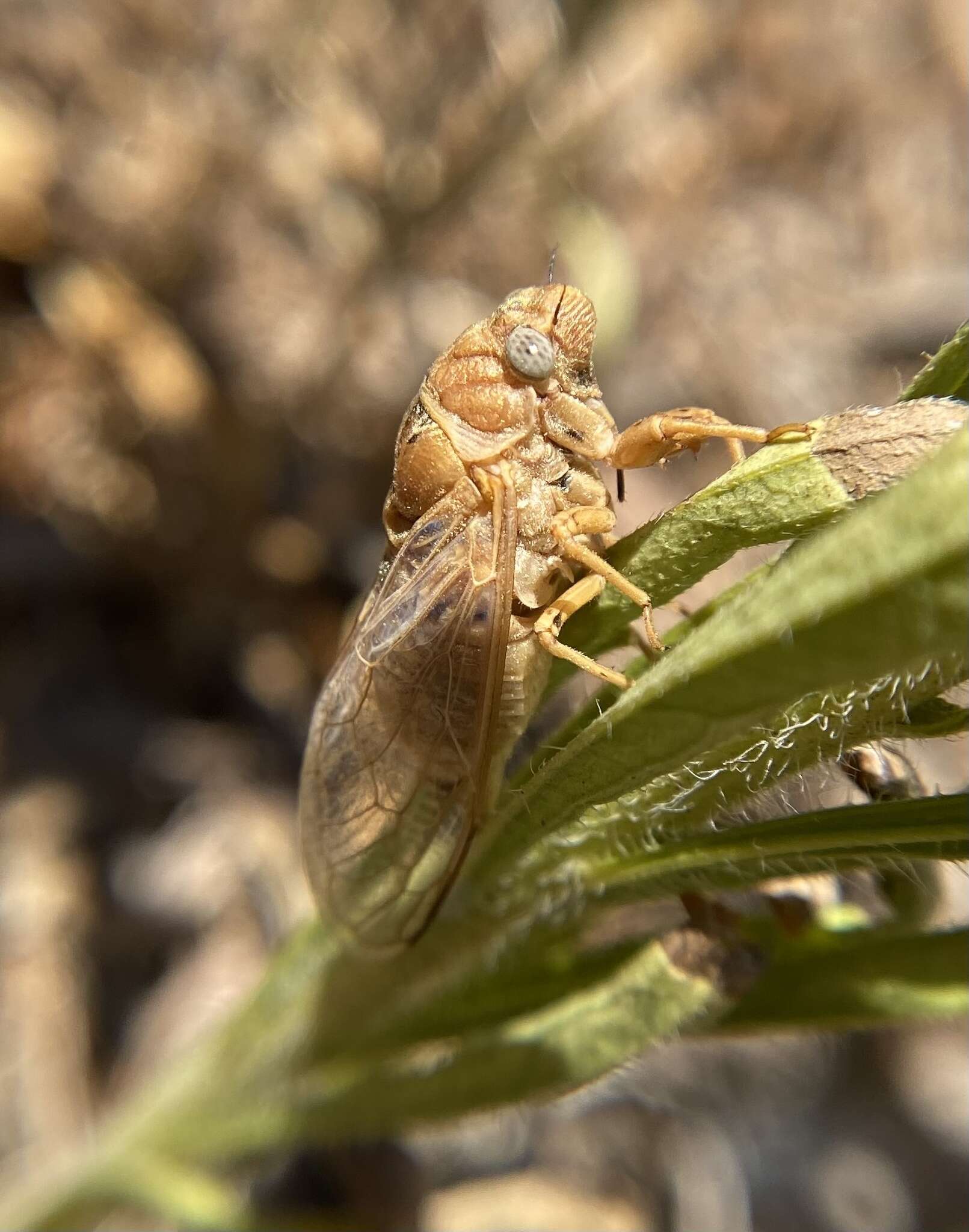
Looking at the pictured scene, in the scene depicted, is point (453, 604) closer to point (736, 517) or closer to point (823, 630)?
point (736, 517)

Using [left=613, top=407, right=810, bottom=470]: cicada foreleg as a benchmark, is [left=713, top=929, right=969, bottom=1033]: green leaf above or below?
below

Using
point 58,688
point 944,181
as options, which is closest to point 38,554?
point 58,688

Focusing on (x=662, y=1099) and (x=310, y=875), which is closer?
(x=310, y=875)

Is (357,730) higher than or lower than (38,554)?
lower

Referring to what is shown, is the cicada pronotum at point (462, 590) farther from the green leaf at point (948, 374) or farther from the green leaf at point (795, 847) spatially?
the green leaf at point (948, 374)

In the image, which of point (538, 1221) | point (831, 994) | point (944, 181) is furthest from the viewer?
point (944, 181)

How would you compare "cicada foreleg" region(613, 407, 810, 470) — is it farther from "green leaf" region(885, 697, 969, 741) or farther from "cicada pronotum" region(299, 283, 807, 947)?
"green leaf" region(885, 697, 969, 741)

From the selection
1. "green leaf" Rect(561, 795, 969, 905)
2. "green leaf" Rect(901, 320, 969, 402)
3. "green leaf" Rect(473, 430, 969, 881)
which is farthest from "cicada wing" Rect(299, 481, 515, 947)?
"green leaf" Rect(901, 320, 969, 402)

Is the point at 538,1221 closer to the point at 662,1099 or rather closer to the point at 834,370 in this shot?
the point at 662,1099
